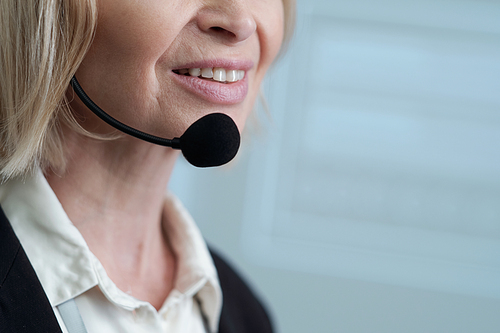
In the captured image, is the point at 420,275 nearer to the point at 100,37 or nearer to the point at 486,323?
the point at 486,323

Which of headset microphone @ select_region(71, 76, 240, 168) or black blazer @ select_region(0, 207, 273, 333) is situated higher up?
headset microphone @ select_region(71, 76, 240, 168)

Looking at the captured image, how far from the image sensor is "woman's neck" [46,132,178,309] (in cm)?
65

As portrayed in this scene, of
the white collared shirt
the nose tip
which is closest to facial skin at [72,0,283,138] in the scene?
the nose tip

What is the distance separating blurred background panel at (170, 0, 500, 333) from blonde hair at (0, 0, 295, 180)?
104 centimetres

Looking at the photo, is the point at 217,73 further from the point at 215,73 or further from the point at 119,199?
the point at 119,199

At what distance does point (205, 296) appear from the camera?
0.80m

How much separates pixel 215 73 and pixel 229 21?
7 centimetres

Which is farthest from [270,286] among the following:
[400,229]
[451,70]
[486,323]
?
[451,70]

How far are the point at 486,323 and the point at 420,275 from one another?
274 millimetres

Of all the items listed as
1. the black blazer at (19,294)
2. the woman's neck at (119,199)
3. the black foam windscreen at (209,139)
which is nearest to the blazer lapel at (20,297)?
the black blazer at (19,294)

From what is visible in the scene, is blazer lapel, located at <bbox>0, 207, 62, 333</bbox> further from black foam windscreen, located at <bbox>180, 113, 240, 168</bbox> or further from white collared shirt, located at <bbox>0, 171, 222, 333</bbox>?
black foam windscreen, located at <bbox>180, 113, 240, 168</bbox>

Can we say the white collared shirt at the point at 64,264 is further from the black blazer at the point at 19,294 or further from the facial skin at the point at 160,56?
the facial skin at the point at 160,56

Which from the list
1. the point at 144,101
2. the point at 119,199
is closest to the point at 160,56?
the point at 144,101

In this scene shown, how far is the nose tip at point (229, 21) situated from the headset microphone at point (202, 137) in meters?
0.11
